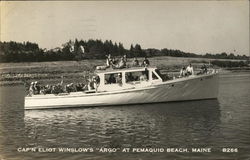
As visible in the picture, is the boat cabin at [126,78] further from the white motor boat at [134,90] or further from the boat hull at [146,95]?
the boat hull at [146,95]

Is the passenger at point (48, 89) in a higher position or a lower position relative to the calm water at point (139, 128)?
higher

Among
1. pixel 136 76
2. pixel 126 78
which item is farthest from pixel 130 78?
pixel 136 76

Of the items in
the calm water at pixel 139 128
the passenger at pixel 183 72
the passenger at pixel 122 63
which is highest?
the passenger at pixel 122 63

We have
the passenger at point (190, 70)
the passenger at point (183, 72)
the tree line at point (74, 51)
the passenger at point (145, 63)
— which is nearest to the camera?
the tree line at point (74, 51)

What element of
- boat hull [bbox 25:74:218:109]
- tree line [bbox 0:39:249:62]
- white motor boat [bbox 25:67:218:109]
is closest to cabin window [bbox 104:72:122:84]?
white motor boat [bbox 25:67:218:109]

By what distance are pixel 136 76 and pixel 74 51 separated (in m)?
3.66

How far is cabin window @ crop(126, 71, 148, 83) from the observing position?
14602 mm

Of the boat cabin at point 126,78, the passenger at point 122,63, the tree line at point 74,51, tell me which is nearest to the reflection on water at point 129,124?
the boat cabin at point 126,78

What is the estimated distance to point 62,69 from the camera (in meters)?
12.9

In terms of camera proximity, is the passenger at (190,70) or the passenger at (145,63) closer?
the passenger at (145,63)

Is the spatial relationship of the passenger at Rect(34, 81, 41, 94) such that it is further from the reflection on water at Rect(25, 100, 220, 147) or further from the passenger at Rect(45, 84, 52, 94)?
the reflection on water at Rect(25, 100, 220, 147)

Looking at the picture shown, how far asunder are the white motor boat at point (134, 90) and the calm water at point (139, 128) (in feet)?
1.23

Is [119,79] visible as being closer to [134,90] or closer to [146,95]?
[134,90]

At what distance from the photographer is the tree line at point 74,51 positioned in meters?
10.8
